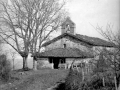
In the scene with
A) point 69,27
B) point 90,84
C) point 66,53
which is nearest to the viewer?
point 90,84

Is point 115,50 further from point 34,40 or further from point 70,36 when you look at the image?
point 70,36

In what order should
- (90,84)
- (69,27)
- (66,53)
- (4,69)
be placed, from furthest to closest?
(69,27), (66,53), (4,69), (90,84)

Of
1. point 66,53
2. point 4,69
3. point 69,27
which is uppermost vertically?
point 69,27

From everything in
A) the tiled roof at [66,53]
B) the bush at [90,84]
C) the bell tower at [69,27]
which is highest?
the bell tower at [69,27]

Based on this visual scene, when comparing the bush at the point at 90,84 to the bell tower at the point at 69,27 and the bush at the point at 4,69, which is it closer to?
the bush at the point at 4,69

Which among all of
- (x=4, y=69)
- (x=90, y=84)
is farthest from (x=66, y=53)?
(x=90, y=84)

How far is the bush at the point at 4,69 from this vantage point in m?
12.4

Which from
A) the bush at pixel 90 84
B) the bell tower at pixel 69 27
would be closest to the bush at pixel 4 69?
the bush at pixel 90 84

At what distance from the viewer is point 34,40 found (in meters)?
20.2

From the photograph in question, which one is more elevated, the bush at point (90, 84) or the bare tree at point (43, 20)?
the bare tree at point (43, 20)

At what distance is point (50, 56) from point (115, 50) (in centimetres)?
1705

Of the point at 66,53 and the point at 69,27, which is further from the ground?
the point at 69,27

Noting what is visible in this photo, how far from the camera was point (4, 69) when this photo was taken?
12398 mm

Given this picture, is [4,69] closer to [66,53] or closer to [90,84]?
[90,84]
